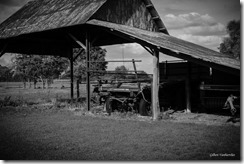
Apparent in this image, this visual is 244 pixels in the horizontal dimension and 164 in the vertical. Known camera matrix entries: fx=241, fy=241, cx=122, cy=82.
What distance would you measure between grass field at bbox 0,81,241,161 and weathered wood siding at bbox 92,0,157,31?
19.2 ft

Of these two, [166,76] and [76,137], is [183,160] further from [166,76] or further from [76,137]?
[166,76]

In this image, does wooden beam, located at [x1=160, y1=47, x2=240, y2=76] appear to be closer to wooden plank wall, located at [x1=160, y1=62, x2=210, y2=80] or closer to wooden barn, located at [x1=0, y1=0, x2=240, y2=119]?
wooden barn, located at [x1=0, y1=0, x2=240, y2=119]

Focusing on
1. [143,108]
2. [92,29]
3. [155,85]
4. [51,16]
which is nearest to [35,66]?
[51,16]

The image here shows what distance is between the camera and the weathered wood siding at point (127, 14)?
12172 millimetres

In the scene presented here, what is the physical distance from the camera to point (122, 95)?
Answer: 11250 millimetres

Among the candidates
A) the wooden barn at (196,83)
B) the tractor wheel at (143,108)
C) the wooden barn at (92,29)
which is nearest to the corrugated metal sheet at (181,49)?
the wooden barn at (92,29)

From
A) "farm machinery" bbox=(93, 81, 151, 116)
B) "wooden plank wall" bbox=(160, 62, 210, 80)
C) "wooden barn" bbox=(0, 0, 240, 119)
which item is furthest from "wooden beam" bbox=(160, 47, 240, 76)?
"wooden plank wall" bbox=(160, 62, 210, 80)

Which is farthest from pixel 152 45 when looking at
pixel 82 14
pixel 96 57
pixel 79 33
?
pixel 96 57

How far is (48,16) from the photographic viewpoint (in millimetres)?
13578

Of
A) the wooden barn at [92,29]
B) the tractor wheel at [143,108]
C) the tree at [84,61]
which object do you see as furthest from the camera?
the tree at [84,61]

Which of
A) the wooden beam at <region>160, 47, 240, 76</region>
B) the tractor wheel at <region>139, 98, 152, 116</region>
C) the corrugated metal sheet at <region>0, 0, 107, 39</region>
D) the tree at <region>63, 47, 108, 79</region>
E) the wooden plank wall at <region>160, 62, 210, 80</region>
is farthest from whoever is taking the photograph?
the tree at <region>63, 47, 108, 79</region>

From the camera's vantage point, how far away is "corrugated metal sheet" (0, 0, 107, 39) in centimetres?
1163

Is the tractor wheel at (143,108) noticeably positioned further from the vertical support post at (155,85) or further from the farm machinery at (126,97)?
the vertical support post at (155,85)

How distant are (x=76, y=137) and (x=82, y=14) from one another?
Result: 22.0 ft
